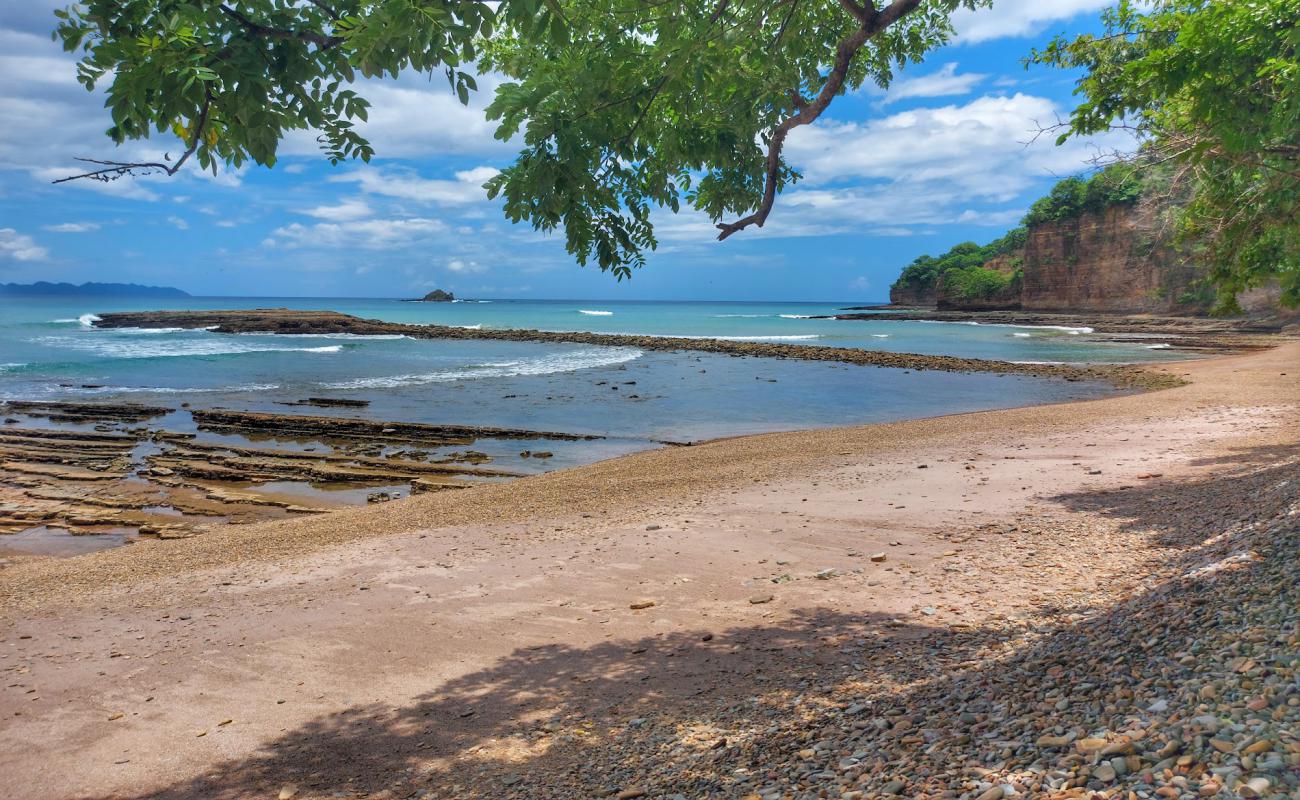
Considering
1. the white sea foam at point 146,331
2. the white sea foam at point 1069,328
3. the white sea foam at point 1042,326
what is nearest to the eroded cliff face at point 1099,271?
the white sea foam at point 1069,328

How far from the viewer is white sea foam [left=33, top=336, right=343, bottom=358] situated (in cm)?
4169

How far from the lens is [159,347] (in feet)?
150

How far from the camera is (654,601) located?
21.6 ft

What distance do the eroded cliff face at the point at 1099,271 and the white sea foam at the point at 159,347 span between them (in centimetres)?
6554

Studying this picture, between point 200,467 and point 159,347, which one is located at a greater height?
point 159,347

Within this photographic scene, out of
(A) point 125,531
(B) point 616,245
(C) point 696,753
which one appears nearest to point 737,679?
(C) point 696,753

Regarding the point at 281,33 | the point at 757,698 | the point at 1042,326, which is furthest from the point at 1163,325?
the point at 281,33

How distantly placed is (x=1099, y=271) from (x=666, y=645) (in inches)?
3306

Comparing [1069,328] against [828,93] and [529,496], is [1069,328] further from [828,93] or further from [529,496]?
[828,93]

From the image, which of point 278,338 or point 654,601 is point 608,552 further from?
point 278,338

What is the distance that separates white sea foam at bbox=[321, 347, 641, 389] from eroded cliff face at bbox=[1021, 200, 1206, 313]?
1916 inches

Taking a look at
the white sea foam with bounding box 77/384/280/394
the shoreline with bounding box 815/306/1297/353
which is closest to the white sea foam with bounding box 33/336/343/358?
the white sea foam with bounding box 77/384/280/394

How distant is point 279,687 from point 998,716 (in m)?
4.52

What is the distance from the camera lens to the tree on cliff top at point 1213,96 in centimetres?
709
